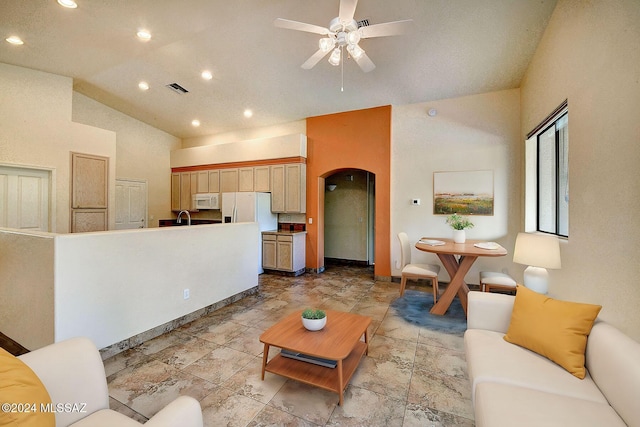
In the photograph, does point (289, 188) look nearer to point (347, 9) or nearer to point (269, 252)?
point (269, 252)

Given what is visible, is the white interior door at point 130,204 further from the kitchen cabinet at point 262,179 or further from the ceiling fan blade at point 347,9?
the ceiling fan blade at point 347,9

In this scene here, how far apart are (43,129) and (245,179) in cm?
338

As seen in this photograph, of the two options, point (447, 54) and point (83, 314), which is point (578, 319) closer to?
point (447, 54)

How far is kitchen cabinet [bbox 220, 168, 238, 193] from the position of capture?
6.23m

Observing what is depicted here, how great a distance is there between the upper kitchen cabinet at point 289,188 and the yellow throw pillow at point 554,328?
422 cm

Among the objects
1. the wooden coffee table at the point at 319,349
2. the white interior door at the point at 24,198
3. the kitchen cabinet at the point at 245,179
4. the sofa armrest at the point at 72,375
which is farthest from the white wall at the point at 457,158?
the white interior door at the point at 24,198

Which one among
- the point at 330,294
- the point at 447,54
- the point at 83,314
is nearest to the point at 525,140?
the point at 447,54

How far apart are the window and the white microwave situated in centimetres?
609

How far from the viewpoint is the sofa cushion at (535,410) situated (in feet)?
3.83

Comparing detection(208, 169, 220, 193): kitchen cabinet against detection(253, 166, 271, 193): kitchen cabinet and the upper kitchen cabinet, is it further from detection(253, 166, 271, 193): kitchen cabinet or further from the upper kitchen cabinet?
the upper kitchen cabinet

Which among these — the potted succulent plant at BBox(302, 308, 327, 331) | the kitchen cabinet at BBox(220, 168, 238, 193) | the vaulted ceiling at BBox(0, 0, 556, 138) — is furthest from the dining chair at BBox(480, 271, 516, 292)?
the kitchen cabinet at BBox(220, 168, 238, 193)

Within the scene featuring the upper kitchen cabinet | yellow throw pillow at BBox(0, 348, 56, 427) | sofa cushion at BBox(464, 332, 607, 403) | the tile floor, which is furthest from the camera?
the upper kitchen cabinet

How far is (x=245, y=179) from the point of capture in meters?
6.11

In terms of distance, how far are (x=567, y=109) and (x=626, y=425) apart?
8.75ft
